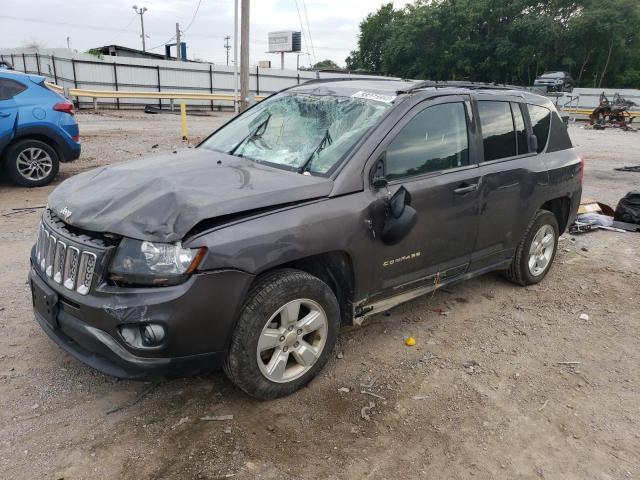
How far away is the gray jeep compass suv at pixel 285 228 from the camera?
2578 millimetres

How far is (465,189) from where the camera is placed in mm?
3807

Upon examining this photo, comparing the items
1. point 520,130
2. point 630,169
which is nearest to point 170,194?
point 520,130

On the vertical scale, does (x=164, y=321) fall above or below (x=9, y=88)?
below

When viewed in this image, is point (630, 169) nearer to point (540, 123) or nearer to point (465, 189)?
point (540, 123)

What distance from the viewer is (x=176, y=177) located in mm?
3090

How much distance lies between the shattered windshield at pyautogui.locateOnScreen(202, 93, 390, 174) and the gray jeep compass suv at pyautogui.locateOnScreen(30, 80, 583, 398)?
0.6 inches

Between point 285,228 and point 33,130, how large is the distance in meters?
6.77

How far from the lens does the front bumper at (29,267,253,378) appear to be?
8.25 ft

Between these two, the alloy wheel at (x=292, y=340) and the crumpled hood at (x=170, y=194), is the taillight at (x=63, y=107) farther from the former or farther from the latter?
the alloy wheel at (x=292, y=340)

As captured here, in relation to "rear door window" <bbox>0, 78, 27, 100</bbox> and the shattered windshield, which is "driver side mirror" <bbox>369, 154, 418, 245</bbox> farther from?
"rear door window" <bbox>0, 78, 27, 100</bbox>

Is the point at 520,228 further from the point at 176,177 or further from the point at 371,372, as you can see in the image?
the point at 176,177

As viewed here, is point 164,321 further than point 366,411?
No

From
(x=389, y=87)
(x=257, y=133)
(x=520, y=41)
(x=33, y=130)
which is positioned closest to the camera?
(x=389, y=87)

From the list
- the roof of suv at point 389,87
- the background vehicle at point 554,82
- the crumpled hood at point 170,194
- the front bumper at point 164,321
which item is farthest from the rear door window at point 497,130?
the background vehicle at point 554,82
